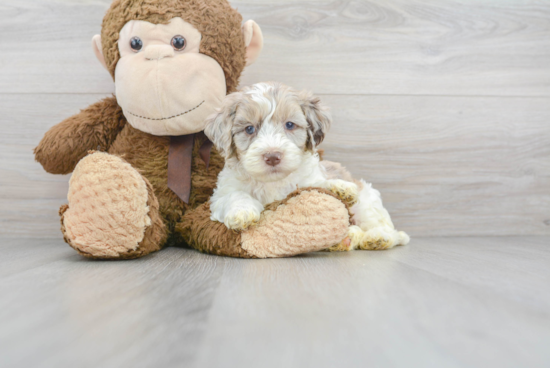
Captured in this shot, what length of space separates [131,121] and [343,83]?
101cm

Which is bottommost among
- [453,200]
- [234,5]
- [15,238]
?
[15,238]

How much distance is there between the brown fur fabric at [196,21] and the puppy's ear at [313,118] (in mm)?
341

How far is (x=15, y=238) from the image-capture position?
1.93 m

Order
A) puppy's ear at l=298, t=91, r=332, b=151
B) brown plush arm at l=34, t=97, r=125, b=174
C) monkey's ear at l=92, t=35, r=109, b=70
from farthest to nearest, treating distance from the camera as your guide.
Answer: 1. monkey's ear at l=92, t=35, r=109, b=70
2. brown plush arm at l=34, t=97, r=125, b=174
3. puppy's ear at l=298, t=91, r=332, b=151

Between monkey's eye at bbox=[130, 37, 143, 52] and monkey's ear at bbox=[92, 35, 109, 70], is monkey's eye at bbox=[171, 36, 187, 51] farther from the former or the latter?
monkey's ear at bbox=[92, 35, 109, 70]

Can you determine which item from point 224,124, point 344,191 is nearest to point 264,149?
point 224,124

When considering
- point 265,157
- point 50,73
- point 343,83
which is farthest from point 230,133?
point 50,73

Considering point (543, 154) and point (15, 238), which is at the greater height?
point (543, 154)

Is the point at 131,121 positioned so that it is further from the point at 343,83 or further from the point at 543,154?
the point at 543,154

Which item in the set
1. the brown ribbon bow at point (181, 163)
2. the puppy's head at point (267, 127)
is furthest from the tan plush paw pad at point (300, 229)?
the brown ribbon bow at point (181, 163)

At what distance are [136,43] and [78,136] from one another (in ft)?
1.36

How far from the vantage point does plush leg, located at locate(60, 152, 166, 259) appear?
122 centimetres

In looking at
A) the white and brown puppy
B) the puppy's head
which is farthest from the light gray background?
the puppy's head

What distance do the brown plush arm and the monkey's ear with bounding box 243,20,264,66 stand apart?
22.3 inches
